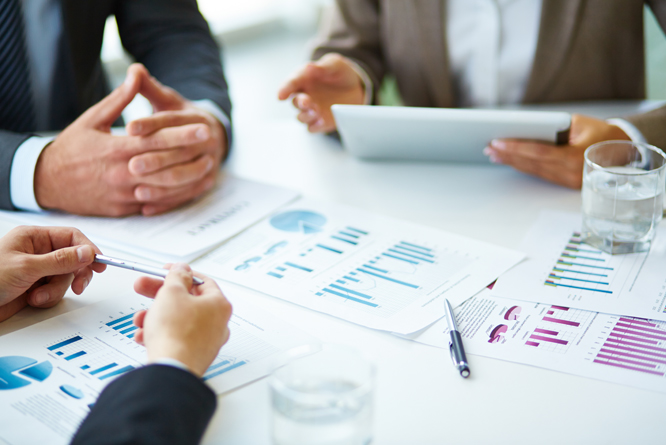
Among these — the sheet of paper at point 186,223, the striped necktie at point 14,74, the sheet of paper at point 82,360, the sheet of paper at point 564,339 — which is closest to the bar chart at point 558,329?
the sheet of paper at point 564,339

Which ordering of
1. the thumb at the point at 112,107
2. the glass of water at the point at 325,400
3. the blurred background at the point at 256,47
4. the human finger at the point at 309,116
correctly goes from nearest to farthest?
the glass of water at the point at 325,400 → the thumb at the point at 112,107 → the human finger at the point at 309,116 → the blurred background at the point at 256,47

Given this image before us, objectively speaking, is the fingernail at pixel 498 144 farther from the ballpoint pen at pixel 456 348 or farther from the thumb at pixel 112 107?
the thumb at pixel 112 107

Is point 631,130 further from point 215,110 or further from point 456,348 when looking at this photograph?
point 215,110

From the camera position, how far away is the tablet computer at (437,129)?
0.99 meters

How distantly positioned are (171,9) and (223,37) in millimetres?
2566

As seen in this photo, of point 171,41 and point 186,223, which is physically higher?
point 171,41

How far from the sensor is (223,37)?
3.87m

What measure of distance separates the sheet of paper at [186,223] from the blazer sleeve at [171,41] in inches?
15.3

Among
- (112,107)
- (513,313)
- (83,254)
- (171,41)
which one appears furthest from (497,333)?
(171,41)

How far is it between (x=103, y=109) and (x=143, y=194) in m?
0.17

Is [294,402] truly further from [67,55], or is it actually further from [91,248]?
[67,55]

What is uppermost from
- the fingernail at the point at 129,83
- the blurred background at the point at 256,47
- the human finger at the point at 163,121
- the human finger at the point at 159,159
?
the fingernail at the point at 129,83

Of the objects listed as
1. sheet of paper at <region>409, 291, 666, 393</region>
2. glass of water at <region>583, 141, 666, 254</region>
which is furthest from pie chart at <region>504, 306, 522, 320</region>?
glass of water at <region>583, 141, 666, 254</region>

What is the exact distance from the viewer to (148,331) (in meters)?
0.58
